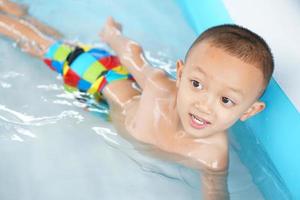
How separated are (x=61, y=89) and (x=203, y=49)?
79 centimetres

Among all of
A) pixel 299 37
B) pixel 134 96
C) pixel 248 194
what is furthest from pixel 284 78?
pixel 134 96

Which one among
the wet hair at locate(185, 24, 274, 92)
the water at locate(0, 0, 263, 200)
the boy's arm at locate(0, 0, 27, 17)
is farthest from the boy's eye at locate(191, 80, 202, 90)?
the boy's arm at locate(0, 0, 27, 17)

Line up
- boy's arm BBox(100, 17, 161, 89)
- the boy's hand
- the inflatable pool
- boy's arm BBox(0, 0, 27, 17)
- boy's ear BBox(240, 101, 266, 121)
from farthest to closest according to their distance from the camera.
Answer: boy's arm BBox(0, 0, 27, 17) < the boy's hand < boy's arm BBox(100, 17, 161, 89) < the inflatable pool < boy's ear BBox(240, 101, 266, 121)

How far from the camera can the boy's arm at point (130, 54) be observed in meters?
1.79

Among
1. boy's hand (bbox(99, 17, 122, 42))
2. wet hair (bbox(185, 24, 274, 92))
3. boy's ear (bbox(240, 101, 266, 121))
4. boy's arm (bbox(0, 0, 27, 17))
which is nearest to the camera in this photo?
wet hair (bbox(185, 24, 274, 92))

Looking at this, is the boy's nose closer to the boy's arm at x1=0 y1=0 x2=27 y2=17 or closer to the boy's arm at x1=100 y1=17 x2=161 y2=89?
the boy's arm at x1=100 y1=17 x2=161 y2=89

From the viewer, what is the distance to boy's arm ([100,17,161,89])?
1.79 m

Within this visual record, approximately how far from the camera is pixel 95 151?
1817 millimetres

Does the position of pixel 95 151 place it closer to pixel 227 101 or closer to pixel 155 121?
pixel 155 121

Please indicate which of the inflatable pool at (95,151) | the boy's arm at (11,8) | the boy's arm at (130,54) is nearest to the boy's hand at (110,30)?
the boy's arm at (130,54)

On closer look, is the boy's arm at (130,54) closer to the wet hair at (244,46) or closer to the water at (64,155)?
the water at (64,155)

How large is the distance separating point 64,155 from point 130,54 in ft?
1.40

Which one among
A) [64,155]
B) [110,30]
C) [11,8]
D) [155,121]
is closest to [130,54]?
[110,30]

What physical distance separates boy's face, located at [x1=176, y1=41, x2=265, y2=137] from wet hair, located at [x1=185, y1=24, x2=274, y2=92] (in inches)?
0.5
